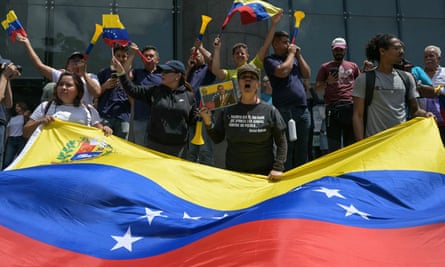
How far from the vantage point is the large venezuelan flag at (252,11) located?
21.1ft

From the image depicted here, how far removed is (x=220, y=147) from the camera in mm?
6270

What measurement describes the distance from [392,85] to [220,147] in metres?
2.12

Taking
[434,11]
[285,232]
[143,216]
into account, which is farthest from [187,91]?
[434,11]

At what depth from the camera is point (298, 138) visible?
6039 millimetres

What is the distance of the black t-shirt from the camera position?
4.80 metres

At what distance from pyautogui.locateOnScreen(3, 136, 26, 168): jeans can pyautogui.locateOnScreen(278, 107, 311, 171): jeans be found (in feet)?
13.4

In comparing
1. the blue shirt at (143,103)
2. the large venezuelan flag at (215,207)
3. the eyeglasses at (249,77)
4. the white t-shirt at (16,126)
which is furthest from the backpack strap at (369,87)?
the white t-shirt at (16,126)

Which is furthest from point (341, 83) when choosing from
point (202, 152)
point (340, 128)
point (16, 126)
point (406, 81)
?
point (16, 126)

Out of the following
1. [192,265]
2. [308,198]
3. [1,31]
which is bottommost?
[192,265]

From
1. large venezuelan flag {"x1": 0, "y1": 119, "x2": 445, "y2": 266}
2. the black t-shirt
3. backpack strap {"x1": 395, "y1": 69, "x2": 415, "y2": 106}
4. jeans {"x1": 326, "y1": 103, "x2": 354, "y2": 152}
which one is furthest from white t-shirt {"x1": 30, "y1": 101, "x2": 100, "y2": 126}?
backpack strap {"x1": 395, "y1": 69, "x2": 415, "y2": 106}

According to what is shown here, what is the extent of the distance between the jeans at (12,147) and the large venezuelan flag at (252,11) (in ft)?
11.9

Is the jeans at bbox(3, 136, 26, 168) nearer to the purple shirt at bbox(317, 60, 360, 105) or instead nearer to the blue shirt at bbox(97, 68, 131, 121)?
the blue shirt at bbox(97, 68, 131, 121)

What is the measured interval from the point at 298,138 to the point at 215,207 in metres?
2.00

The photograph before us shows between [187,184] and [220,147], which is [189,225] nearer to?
[187,184]
